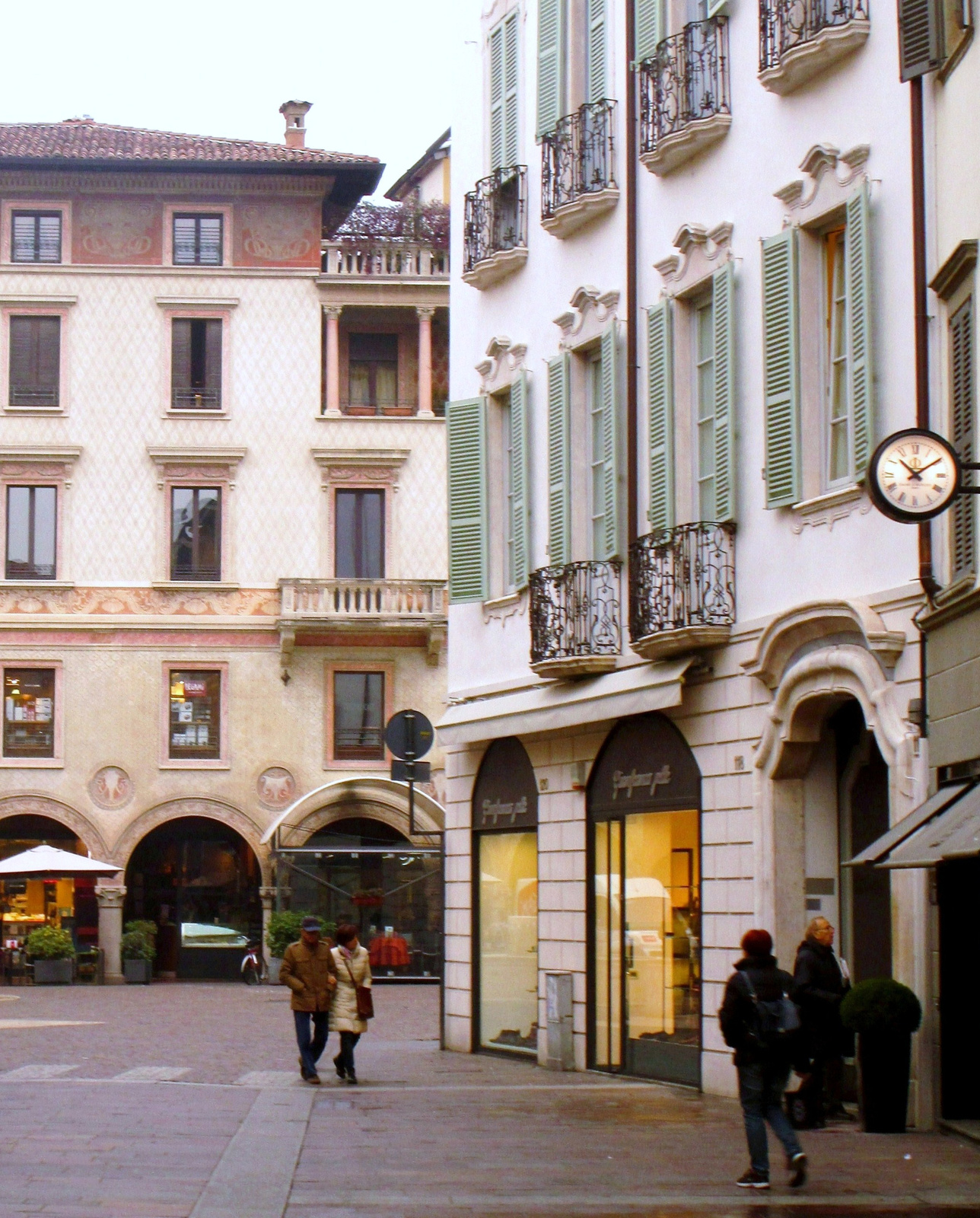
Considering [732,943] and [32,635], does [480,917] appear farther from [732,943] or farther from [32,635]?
[32,635]

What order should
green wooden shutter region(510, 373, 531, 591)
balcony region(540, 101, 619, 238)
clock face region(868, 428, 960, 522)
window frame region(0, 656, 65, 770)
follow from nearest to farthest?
clock face region(868, 428, 960, 522) → balcony region(540, 101, 619, 238) → green wooden shutter region(510, 373, 531, 591) → window frame region(0, 656, 65, 770)

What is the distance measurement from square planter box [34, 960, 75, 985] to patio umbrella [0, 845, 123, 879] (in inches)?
67.0

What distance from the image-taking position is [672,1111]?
16.6 meters

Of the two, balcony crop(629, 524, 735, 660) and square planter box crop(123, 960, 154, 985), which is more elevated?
balcony crop(629, 524, 735, 660)

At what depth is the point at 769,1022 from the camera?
12.4m

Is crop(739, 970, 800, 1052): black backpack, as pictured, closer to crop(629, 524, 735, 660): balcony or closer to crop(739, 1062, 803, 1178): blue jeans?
crop(739, 1062, 803, 1178): blue jeans

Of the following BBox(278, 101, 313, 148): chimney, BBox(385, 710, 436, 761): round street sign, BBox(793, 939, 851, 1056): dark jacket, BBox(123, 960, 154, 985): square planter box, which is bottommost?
BBox(123, 960, 154, 985): square planter box

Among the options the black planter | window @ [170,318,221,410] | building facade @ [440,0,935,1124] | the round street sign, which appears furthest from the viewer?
window @ [170,318,221,410]

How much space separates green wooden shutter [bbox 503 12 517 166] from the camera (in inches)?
918

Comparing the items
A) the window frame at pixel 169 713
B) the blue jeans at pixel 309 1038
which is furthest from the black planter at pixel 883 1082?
the window frame at pixel 169 713

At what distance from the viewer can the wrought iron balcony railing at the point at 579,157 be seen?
20781 millimetres

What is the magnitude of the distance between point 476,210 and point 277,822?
2113 cm

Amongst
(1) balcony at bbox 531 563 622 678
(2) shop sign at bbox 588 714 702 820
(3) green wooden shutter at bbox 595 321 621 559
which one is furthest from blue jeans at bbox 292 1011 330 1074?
(3) green wooden shutter at bbox 595 321 621 559

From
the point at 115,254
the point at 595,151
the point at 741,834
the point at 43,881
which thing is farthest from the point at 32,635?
the point at 741,834
